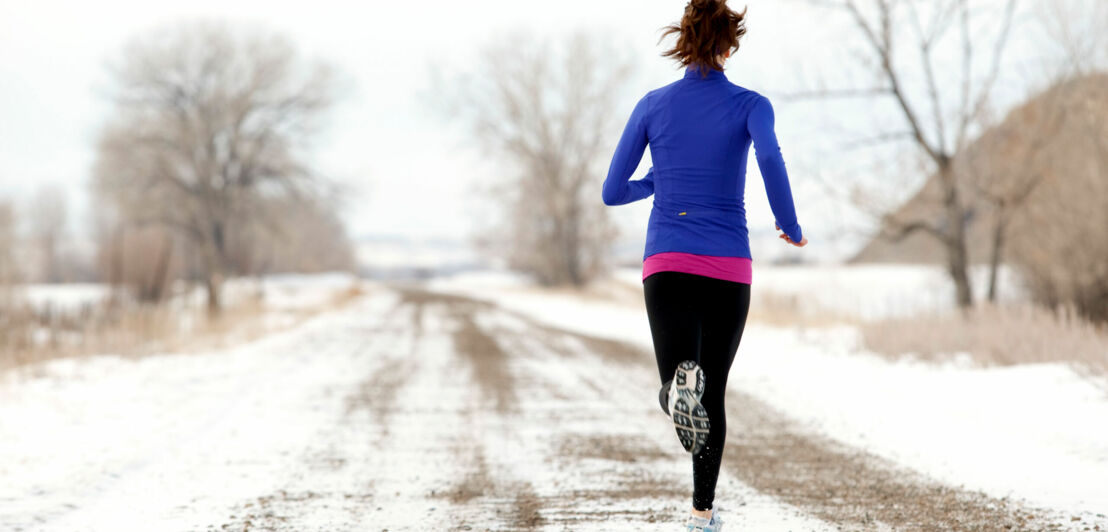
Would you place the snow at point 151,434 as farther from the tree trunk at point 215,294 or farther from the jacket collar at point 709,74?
the tree trunk at point 215,294

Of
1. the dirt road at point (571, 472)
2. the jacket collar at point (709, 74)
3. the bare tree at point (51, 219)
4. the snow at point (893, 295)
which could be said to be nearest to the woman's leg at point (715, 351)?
the dirt road at point (571, 472)

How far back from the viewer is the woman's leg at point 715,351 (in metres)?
2.85

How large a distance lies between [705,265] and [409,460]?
115 inches

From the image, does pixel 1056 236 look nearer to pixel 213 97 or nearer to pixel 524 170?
pixel 524 170

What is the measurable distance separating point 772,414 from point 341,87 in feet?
85.3

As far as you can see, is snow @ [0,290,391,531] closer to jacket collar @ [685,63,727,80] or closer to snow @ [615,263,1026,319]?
jacket collar @ [685,63,727,80]

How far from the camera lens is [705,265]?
111 inches

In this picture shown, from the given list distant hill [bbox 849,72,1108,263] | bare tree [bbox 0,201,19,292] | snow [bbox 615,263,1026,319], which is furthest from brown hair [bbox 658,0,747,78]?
bare tree [bbox 0,201,19,292]

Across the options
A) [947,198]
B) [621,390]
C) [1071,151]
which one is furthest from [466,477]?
[1071,151]

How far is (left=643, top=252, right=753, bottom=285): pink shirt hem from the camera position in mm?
2816

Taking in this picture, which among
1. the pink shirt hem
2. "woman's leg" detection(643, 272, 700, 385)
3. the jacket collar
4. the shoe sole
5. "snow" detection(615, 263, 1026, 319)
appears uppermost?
the jacket collar

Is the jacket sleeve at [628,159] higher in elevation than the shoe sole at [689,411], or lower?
higher

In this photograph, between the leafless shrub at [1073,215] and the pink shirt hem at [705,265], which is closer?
the pink shirt hem at [705,265]

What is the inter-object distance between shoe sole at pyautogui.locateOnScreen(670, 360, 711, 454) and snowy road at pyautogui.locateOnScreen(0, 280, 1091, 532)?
0.80 metres
